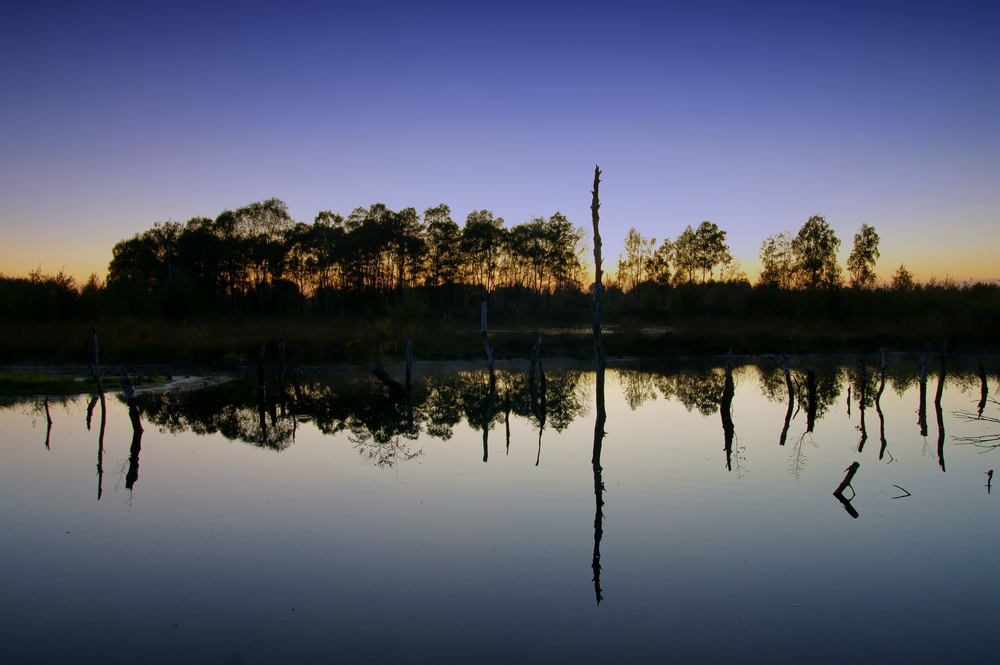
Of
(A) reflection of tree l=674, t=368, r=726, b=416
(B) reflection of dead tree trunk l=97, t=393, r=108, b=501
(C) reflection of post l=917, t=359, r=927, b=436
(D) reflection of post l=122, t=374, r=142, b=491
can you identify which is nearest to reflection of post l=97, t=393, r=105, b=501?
(B) reflection of dead tree trunk l=97, t=393, r=108, b=501

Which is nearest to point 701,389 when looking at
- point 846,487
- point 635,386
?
point 635,386

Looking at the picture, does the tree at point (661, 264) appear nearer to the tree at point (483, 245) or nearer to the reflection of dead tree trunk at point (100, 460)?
the tree at point (483, 245)

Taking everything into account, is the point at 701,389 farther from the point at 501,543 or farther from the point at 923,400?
the point at 501,543

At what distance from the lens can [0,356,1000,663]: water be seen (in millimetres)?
6324

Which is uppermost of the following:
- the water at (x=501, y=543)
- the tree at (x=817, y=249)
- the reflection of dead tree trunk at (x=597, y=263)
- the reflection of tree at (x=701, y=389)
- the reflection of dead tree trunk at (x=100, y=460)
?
the tree at (x=817, y=249)

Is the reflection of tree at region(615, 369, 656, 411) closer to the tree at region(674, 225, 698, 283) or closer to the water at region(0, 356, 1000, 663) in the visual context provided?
the water at region(0, 356, 1000, 663)

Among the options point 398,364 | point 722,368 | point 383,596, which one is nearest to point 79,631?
point 383,596

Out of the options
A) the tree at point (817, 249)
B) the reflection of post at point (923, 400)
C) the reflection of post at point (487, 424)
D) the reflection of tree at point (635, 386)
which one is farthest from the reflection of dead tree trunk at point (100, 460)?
the tree at point (817, 249)

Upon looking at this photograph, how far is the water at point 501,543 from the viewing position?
6324mm

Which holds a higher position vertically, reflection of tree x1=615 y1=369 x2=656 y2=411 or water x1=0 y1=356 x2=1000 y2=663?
reflection of tree x1=615 y1=369 x2=656 y2=411

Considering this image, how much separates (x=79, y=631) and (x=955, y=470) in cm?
1606

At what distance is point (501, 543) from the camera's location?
891 centimetres

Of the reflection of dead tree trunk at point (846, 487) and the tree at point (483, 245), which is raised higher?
the tree at point (483, 245)

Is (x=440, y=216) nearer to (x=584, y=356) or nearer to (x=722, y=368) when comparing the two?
(x=584, y=356)
